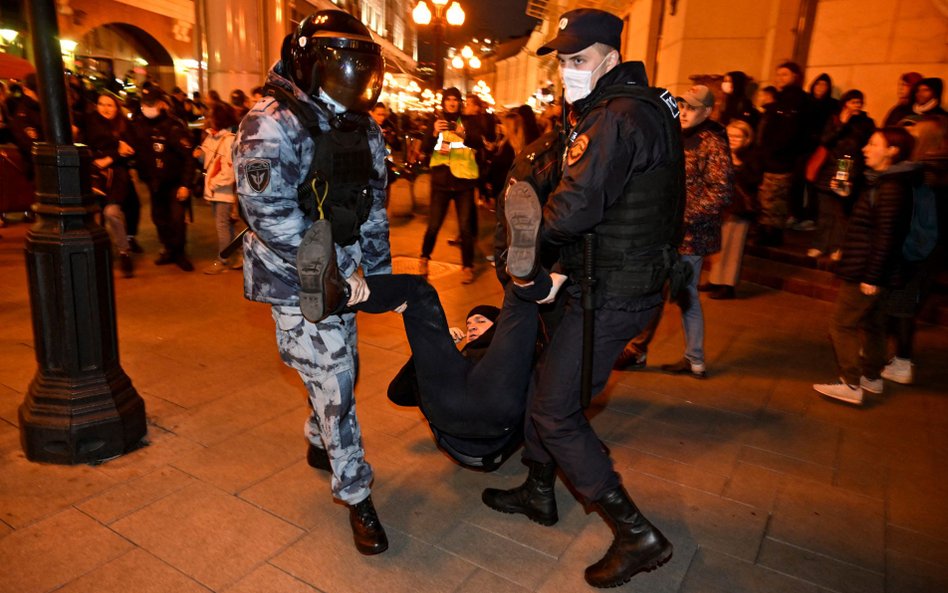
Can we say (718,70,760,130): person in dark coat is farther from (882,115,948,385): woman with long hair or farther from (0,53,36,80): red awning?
(0,53,36,80): red awning

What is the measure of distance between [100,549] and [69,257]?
146 cm

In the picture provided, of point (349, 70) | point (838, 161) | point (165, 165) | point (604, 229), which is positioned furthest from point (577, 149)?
point (838, 161)

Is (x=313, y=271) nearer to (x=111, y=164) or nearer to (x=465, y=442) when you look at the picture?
(x=465, y=442)

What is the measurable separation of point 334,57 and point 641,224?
1336 mm

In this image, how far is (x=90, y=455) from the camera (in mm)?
3355

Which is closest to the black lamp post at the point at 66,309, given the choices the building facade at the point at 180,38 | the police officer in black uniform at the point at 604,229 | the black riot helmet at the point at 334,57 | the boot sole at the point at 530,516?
the black riot helmet at the point at 334,57

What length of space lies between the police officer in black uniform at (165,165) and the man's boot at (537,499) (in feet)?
18.0

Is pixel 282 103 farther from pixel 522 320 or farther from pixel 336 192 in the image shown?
pixel 522 320

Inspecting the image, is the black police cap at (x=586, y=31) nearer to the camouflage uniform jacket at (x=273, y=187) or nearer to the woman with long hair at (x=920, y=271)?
the camouflage uniform jacket at (x=273, y=187)

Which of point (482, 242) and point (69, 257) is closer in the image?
point (69, 257)

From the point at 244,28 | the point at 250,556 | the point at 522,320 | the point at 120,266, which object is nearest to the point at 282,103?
the point at 522,320

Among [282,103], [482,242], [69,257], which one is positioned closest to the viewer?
[282,103]

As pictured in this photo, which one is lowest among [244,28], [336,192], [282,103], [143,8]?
[336,192]

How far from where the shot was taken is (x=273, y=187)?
2.41 meters
